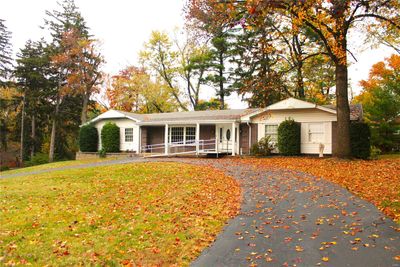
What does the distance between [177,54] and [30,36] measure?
18253mm

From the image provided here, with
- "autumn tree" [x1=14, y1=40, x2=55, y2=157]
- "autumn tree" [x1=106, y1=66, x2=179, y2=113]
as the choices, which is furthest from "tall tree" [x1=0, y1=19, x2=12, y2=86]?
"autumn tree" [x1=106, y1=66, x2=179, y2=113]

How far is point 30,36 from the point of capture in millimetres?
39094

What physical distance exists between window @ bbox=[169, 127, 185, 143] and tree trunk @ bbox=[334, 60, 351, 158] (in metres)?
13.1

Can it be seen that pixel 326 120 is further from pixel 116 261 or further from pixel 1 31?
pixel 1 31

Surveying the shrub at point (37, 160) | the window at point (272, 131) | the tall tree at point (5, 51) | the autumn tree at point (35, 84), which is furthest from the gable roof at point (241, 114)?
the tall tree at point (5, 51)

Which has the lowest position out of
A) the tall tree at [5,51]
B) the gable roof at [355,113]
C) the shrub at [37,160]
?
the shrub at [37,160]

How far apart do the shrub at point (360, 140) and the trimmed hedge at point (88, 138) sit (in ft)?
69.3

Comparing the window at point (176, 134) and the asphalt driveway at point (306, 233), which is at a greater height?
the window at point (176, 134)

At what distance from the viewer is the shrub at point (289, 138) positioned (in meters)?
20.8

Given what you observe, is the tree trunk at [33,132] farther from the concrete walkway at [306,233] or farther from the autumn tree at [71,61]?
the concrete walkway at [306,233]

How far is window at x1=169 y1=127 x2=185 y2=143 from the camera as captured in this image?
26608mm

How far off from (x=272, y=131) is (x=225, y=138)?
12.2 ft

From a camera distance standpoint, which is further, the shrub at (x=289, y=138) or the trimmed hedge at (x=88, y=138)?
the trimmed hedge at (x=88, y=138)

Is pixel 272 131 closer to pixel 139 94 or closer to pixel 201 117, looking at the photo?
pixel 201 117
